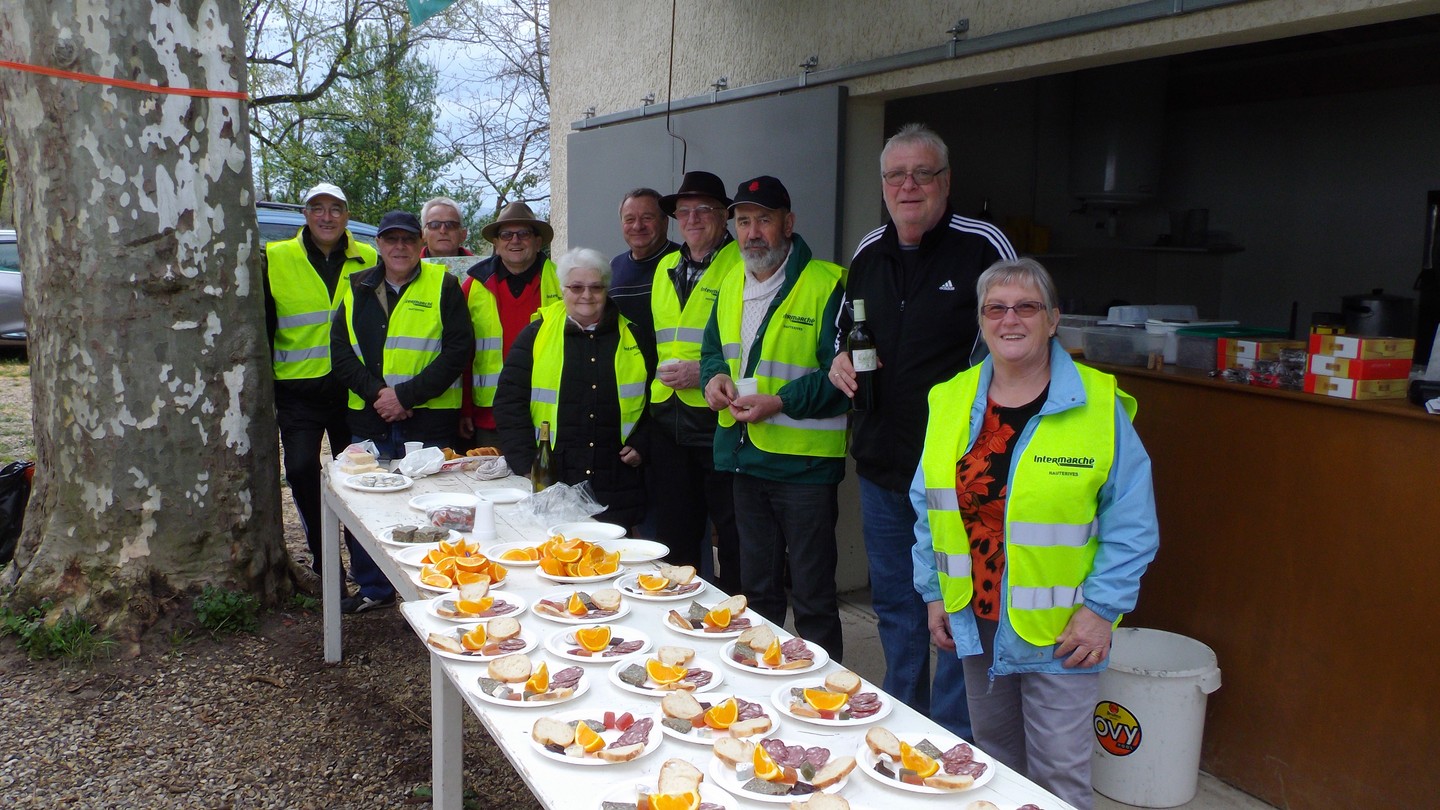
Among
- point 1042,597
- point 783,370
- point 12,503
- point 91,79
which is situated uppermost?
point 91,79

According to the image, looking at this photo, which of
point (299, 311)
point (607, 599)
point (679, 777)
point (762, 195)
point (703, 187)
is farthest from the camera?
point (299, 311)

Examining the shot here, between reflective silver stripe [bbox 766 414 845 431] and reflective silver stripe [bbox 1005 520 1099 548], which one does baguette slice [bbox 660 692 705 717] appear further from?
reflective silver stripe [bbox 766 414 845 431]

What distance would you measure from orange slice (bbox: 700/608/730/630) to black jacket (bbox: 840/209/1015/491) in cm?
94

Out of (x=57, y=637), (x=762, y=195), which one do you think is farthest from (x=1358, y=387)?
(x=57, y=637)

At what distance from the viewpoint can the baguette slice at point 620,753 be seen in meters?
1.75

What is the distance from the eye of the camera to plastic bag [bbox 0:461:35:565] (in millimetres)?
4641

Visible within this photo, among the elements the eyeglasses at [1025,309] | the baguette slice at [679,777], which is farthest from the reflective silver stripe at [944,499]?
the baguette slice at [679,777]

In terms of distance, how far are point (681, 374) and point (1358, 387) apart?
2.16 m

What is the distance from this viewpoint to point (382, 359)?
4.61 meters

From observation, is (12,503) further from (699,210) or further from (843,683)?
(843,683)

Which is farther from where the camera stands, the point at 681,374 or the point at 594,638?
the point at 681,374

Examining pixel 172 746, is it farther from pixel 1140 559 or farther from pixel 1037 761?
pixel 1140 559

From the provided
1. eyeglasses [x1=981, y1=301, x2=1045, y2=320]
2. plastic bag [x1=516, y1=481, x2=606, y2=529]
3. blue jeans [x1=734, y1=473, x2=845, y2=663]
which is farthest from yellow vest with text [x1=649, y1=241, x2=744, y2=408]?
eyeglasses [x1=981, y1=301, x2=1045, y2=320]

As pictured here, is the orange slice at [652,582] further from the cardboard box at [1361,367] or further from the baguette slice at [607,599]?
the cardboard box at [1361,367]
